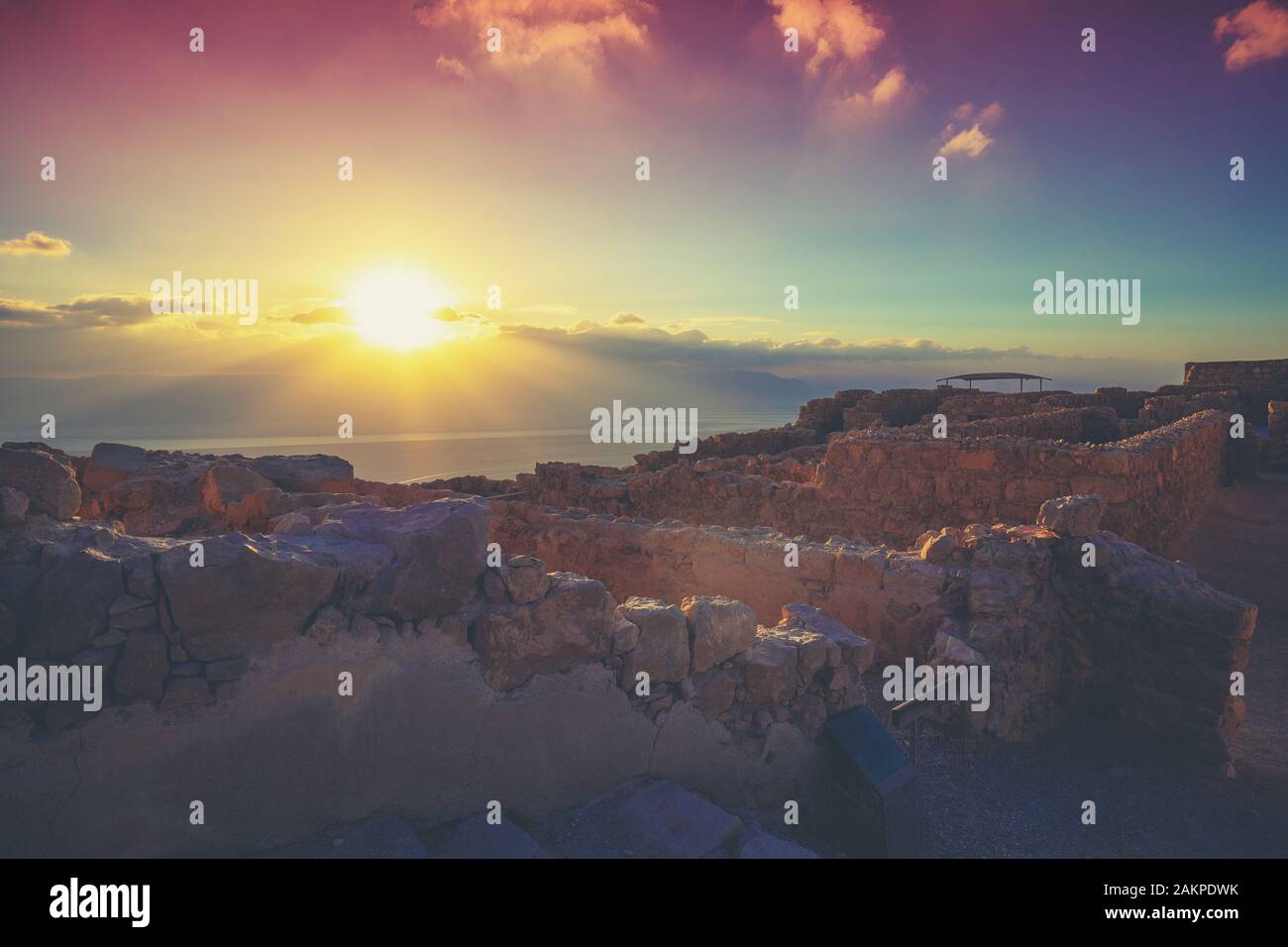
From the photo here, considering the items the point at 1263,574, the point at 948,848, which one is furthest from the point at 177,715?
the point at 1263,574

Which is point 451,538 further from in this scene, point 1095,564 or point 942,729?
point 1095,564

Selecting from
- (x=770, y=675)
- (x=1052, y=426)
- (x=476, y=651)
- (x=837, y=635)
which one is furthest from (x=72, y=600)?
(x=1052, y=426)

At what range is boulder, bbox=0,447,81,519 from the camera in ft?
10.2

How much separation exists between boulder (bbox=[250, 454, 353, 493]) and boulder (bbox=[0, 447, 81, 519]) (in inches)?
226

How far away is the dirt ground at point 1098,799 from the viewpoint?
457 cm

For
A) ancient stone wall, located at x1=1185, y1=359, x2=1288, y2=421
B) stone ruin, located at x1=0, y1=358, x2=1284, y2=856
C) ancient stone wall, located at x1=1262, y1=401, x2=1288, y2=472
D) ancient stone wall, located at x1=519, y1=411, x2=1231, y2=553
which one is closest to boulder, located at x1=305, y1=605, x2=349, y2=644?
stone ruin, located at x1=0, y1=358, x2=1284, y2=856

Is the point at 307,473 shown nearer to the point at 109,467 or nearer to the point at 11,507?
the point at 109,467

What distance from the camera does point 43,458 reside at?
3.14m

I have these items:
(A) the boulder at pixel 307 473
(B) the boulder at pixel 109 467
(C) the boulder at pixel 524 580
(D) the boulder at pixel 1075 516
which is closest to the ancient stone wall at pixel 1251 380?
(D) the boulder at pixel 1075 516

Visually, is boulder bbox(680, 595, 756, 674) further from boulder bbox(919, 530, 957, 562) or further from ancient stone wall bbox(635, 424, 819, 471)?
ancient stone wall bbox(635, 424, 819, 471)

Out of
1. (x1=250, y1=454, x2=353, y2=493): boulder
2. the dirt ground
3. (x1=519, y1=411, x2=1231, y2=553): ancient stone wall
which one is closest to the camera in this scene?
the dirt ground

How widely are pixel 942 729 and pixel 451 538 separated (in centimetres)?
407

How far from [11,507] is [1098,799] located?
668cm

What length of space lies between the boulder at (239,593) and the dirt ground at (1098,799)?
3.87m
